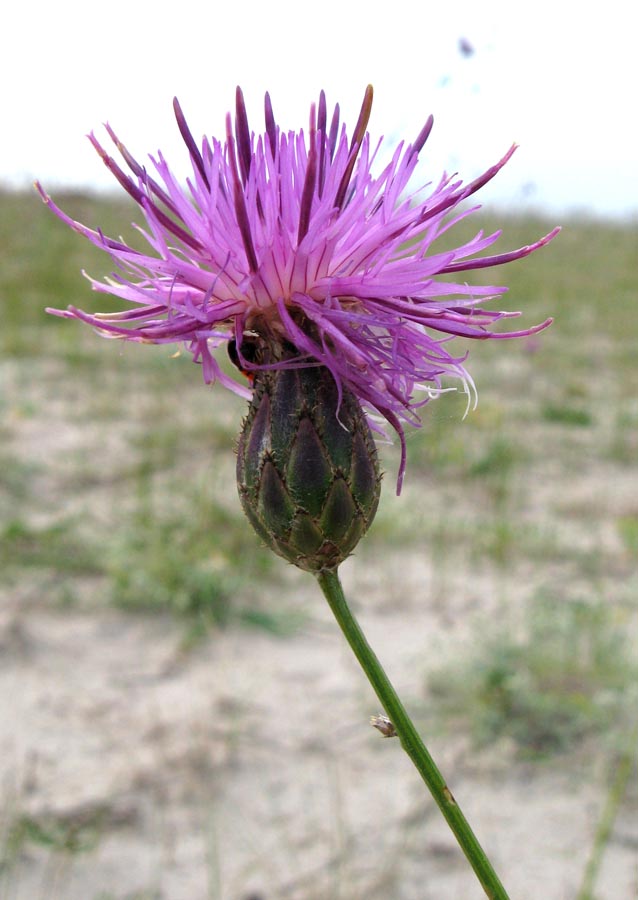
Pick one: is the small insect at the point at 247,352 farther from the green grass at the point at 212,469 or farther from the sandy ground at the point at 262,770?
the sandy ground at the point at 262,770

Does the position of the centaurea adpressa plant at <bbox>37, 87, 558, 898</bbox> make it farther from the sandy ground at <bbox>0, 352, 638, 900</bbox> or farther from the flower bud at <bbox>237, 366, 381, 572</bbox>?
the sandy ground at <bbox>0, 352, 638, 900</bbox>

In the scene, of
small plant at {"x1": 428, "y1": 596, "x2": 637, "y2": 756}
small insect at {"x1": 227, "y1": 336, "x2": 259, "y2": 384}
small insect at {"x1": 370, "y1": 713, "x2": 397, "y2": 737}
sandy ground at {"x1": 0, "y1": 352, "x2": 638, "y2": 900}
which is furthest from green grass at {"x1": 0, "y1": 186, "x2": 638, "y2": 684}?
small insect at {"x1": 370, "y1": 713, "x2": 397, "y2": 737}

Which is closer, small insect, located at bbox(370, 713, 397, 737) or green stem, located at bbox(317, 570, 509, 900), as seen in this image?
green stem, located at bbox(317, 570, 509, 900)

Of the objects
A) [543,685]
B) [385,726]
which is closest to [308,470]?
[385,726]

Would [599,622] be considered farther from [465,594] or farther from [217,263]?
[217,263]

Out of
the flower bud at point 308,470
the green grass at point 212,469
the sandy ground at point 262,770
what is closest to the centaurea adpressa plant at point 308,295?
the flower bud at point 308,470

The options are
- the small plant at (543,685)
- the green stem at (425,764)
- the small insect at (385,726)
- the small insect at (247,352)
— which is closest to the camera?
the green stem at (425,764)

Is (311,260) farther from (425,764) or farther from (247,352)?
(425,764)
